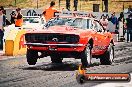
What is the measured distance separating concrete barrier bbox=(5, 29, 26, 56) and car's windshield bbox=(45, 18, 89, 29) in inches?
164

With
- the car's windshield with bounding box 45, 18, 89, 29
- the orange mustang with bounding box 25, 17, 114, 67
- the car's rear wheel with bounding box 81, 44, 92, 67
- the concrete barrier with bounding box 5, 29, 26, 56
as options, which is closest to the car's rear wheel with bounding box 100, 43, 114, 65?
the orange mustang with bounding box 25, 17, 114, 67

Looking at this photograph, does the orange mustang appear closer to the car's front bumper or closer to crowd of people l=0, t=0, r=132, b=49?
the car's front bumper

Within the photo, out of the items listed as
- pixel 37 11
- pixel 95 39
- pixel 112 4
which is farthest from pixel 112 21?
pixel 112 4

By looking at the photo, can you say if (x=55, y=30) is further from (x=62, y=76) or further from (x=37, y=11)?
(x=37, y=11)

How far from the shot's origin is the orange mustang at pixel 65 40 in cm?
1346

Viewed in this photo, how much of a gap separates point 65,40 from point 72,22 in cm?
135

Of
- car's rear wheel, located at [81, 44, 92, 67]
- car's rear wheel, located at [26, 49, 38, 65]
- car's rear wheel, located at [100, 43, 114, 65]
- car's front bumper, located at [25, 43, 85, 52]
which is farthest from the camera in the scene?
car's rear wheel, located at [100, 43, 114, 65]

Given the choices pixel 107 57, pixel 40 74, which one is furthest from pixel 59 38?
pixel 107 57

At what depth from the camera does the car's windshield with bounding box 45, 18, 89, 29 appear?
14580 mm

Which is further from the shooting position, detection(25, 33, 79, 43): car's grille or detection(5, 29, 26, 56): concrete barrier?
detection(5, 29, 26, 56): concrete barrier

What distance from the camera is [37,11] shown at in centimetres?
3762

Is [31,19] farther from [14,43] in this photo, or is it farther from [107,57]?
[107,57]

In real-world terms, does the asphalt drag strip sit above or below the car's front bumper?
below

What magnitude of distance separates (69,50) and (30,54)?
4.80ft
